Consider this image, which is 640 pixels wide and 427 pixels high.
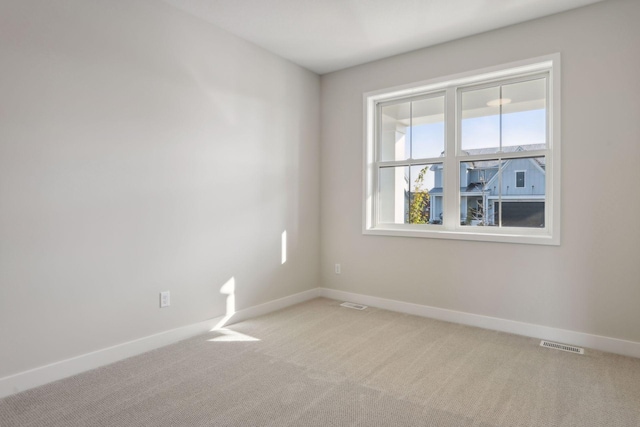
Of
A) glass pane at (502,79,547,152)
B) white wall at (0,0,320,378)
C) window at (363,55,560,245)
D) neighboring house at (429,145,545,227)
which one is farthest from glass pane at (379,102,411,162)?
white wall at (0,0,320,378)

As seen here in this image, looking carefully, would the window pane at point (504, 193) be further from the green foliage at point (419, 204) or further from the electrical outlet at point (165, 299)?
the electrical outlet at point (165, 299)

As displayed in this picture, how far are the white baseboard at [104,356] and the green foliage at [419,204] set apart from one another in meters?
1.88

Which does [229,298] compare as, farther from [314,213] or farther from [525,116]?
[525,116]

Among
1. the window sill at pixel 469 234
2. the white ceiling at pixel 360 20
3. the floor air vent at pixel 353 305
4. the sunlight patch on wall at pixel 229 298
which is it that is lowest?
the floor air vent at pixel 353 305

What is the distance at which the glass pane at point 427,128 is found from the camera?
3.81 m

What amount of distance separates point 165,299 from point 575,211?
3290 mm

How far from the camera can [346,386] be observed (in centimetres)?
229

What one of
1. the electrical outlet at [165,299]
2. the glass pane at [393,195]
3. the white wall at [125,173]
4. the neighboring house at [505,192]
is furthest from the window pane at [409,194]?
the electrical outlet at [165,299]

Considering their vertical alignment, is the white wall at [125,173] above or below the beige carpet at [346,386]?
above

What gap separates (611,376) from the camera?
2426 mm

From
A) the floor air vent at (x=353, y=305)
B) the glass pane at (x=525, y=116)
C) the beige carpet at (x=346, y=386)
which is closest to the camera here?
the beige carpet at (x=346, y=386)

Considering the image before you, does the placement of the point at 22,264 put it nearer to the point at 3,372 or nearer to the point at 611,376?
the point at 3,372

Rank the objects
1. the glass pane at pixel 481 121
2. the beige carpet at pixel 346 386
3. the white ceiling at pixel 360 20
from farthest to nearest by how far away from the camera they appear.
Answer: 1. the glass pane at pixel 481 121
2. the white ceiling at pixel 360 20
3. the beige carpet at pixel 346 386

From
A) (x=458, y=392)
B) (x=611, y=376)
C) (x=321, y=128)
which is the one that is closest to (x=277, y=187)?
(x=321, y=128)
